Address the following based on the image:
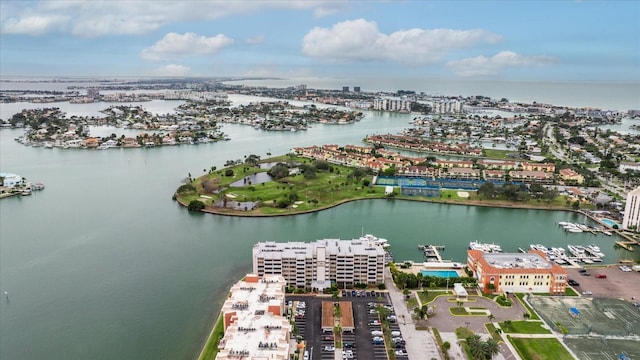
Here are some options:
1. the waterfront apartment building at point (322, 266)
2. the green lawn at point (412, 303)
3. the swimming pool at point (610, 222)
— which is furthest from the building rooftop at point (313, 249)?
the swimming pool at point (610, 222)

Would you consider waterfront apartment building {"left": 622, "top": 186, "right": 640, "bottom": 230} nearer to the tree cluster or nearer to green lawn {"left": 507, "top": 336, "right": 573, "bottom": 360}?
green lawn {"left": 507, "top": 336, "right": 573, "bottom": 360}

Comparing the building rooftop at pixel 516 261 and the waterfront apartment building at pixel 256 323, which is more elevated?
the building rooftop at pixel 516 261

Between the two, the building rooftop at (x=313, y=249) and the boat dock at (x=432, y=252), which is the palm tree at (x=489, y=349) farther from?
the boat dock at (x=432, y=252)

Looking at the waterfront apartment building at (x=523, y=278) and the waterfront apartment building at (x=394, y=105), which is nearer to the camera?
the waterfront apartment building at (x=523, y=278)

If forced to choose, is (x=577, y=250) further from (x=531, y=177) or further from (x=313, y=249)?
(x=531, y=177)

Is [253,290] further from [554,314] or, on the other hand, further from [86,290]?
[554,314]

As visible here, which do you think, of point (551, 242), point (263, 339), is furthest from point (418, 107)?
point (263, 339)

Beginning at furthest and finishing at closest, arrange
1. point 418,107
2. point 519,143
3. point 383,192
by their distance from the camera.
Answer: point 418,107 → point 519,143 → point 383,192
